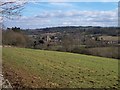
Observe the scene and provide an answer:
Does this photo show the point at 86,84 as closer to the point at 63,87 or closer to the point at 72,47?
the point at 63,87

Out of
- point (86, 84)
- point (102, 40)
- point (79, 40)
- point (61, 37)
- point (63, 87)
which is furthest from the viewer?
point (61, 37)

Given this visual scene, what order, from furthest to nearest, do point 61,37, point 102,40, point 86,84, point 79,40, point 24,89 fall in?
point 61,37 → point 79,40 → point 102,40 → point 86,84 → point 24,89

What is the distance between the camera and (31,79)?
41.5ft

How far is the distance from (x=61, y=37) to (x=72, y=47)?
4.16m

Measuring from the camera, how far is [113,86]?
490 inches

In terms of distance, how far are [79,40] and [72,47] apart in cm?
677

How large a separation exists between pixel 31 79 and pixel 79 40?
22.1 m

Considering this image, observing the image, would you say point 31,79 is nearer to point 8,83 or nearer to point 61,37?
point 8,83

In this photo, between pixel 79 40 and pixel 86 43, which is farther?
pixel 79 40

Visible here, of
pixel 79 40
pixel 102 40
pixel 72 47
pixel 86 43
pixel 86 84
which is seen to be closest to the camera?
pixel 86 84

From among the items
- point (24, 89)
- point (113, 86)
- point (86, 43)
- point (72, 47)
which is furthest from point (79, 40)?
point (24, 89)

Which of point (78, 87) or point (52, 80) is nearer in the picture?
point (78, 87)

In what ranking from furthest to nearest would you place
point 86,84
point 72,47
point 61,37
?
point 72,47
point 61,37
point 86,84

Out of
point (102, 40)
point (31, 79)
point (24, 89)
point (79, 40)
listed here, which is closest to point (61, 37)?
point (79, 40)
